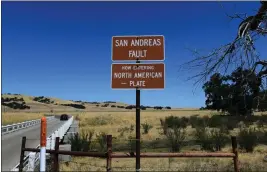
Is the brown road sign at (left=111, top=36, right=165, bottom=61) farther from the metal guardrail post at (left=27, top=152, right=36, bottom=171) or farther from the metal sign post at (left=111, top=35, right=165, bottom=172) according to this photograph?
the metal guardrail post at (left=27, top=152, right=36, bottom=171)

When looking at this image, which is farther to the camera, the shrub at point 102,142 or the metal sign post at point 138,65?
the shrub at point 102,142

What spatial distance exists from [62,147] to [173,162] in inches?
148

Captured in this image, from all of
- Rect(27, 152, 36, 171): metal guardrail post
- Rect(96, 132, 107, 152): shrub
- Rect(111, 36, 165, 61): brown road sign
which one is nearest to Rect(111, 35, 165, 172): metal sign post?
Rect(111, 36, 165, 61): brown road sign

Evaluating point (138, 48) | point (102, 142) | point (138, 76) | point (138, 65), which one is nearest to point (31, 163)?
point (138, 76)

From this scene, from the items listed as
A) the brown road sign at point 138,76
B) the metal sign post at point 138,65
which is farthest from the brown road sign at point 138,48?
the brown road sign at point 138,76

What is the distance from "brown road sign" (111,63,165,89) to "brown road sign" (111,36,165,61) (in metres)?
0.17

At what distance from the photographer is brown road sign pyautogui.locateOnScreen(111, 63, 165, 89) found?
8.38 m

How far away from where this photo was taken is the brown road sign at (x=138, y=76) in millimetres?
8375

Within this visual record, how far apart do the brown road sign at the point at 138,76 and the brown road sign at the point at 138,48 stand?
167 millimetres

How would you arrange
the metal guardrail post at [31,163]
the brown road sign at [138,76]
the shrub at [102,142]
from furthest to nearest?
1. the shrub at [102,142]
2. the metal guardrail post at [31,163]
3. the brown road sign at [138,76]

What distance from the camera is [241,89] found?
12.8 metres

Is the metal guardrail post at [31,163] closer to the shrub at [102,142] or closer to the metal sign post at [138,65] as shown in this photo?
the metal sign post at [138,65]

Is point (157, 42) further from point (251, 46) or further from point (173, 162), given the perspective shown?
point (173, 162)

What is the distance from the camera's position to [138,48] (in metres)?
8.52
